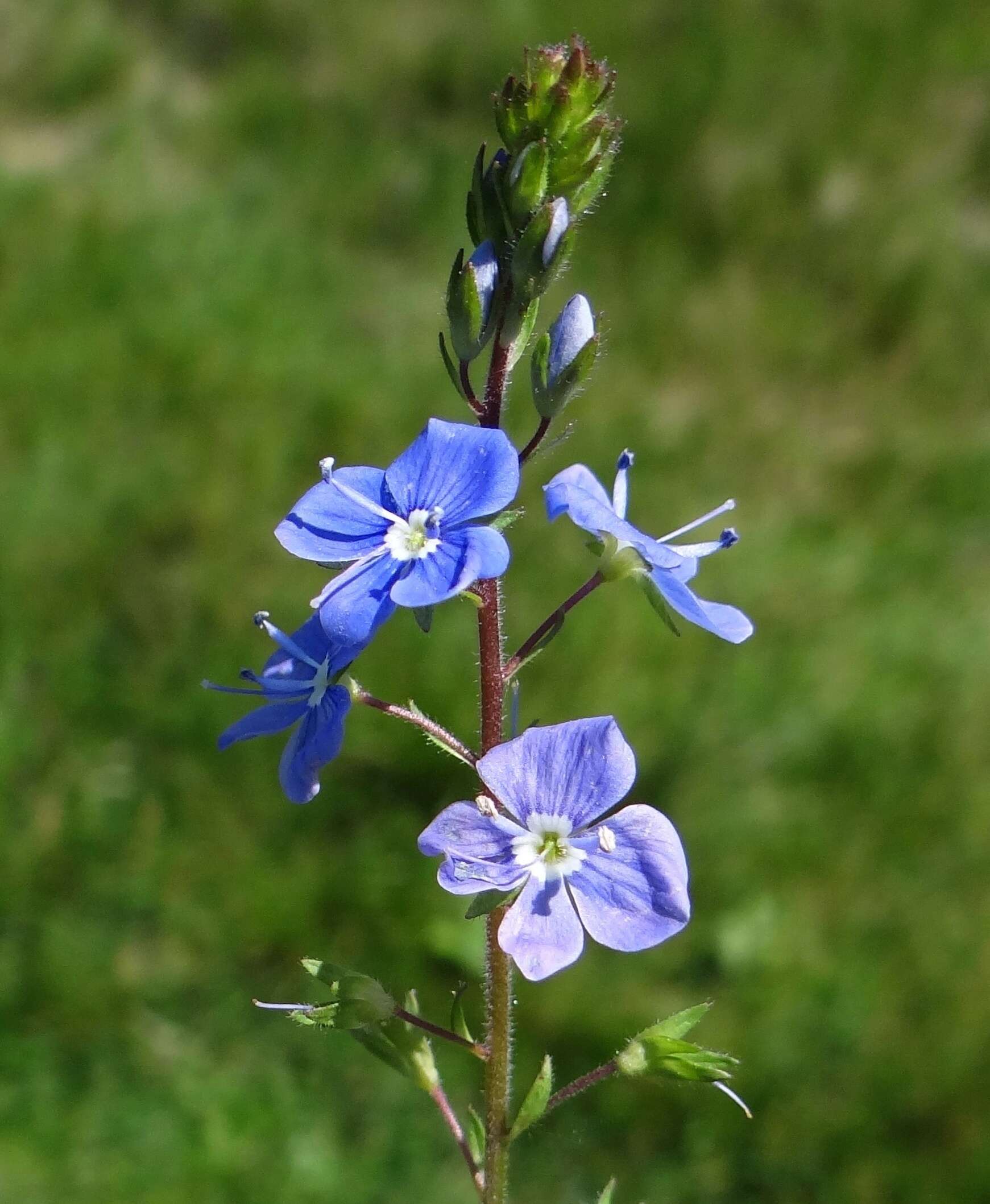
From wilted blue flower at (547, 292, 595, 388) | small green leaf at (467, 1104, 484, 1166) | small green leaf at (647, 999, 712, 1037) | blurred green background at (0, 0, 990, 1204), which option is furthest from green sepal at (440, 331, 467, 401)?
blurred green background at (0, 0, 990, 1204)

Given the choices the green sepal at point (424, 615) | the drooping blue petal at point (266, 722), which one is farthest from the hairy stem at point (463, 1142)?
the green sepal at point (424, 615)

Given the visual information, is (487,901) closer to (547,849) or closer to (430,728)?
(547,849)

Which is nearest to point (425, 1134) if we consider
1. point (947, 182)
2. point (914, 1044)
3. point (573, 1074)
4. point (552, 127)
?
point (573, 1074)

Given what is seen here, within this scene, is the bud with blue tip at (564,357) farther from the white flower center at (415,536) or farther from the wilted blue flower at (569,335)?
the white flower center at (415,536)

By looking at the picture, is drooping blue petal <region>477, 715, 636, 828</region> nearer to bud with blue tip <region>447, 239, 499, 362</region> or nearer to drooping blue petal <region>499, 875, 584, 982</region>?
drooping blue petal <region>499, 875, 584, 982</region>

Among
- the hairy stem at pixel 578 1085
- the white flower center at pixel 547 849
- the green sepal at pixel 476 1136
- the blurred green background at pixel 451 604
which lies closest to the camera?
the white flower center at pixel 547 849
